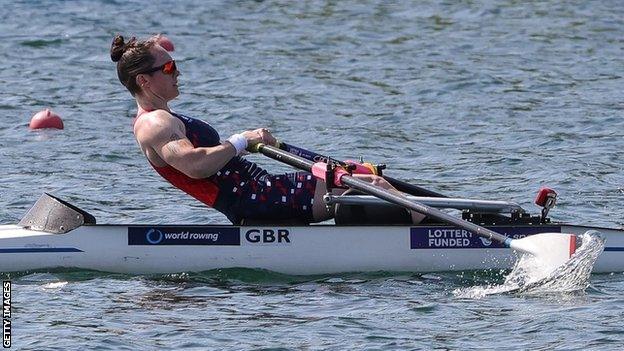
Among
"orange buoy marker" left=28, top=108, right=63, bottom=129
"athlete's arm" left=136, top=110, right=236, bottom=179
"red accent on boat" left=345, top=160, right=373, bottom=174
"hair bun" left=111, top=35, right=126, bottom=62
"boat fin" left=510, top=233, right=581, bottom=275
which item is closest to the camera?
"boat fin" left=510, top=233, right=581, bottom=275

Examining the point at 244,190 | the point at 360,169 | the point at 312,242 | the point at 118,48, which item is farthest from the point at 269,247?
the point at 118,48

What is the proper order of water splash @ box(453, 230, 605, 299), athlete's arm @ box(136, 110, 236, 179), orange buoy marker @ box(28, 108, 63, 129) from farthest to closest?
orange buoy marker @ box(28, 108, 63, 129) → athlete's arm @ box(136, 110, 236, 179) → water splash @ box(453, 230, 605, 299)

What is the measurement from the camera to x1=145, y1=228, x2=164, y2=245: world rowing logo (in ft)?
33.2

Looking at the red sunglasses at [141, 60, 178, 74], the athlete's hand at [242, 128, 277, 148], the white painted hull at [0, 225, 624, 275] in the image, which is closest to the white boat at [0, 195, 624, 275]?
the white painted hull at [0, 225, 624, 275]

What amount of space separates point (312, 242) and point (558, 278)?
1.62m

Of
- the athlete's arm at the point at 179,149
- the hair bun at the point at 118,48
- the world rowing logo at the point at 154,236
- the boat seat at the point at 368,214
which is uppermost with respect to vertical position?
the hair bun at the point at 118,48

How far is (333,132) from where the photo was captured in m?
16.3

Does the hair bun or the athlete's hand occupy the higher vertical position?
the hair bun

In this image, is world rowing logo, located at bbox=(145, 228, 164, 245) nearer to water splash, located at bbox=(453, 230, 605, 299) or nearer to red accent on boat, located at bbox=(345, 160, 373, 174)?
red accent on boat, located at bbox=(345, 160, 373, 174)

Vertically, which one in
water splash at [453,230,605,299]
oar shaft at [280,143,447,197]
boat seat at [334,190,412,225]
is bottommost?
water splash at [453,230,605,299]

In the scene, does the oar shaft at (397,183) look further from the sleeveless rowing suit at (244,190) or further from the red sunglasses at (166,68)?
the red sunglasses at (166,68)

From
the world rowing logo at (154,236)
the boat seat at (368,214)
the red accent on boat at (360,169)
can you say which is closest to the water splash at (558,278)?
the boat seat at (368,214)

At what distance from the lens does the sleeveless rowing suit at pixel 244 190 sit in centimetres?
1020

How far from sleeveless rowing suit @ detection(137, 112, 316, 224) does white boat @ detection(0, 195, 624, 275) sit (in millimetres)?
208
